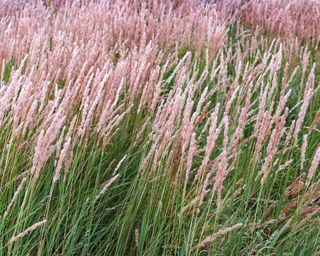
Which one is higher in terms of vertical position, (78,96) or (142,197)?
(78,96)

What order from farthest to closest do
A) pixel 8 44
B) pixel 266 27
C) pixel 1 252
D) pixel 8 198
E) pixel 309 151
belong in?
pixel 266 27, pixel 8 44, pixel 309 151, pixel 8 198, pixel 1 252

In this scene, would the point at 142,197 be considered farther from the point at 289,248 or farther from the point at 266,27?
the point at 266,27

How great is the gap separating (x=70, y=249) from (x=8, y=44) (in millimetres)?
1896

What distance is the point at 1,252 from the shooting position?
149cm

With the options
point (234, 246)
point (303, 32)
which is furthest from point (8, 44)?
point (303, 32)

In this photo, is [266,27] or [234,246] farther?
[266,27]

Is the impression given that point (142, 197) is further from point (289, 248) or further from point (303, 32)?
point (303, 32)

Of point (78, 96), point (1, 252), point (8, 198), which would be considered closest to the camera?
Result: point (1, 252)

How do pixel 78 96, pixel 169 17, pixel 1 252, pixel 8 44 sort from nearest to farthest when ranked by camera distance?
pixel 1 252
pixel 78 96
pixel 8 44
pixel 169 17

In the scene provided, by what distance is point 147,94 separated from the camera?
7.08 feet

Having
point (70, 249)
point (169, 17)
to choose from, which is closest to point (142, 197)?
point (70, 249)

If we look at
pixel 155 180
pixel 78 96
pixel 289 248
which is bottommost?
pixel 289 248

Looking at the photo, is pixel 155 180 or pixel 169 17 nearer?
pixel 155 180

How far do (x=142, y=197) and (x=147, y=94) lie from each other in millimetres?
547
